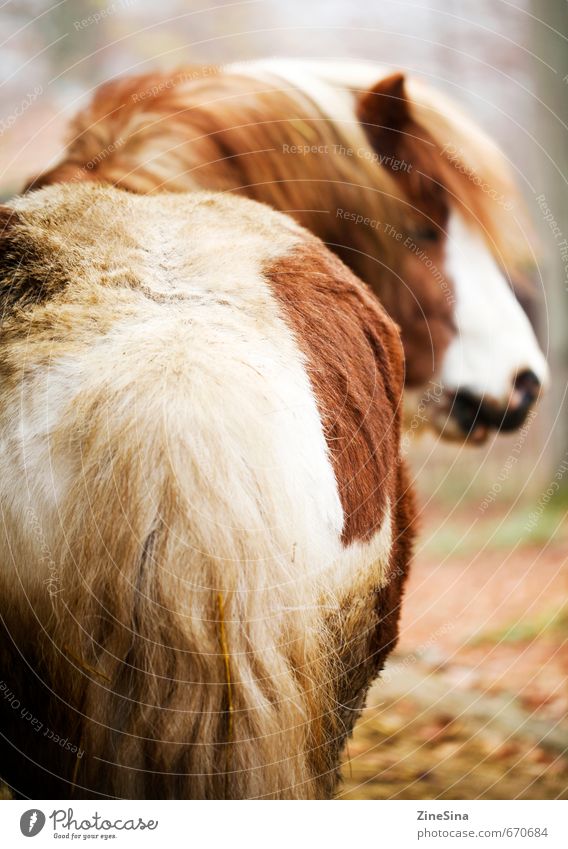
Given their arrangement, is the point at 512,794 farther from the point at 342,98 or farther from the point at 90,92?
the point at 90,92

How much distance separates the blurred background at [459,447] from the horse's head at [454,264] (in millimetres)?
42

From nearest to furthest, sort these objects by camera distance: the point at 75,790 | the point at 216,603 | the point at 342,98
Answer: the point at 216,603
the point at 75,790
the point at 342,98

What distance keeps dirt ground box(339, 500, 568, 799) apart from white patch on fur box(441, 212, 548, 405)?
177mm

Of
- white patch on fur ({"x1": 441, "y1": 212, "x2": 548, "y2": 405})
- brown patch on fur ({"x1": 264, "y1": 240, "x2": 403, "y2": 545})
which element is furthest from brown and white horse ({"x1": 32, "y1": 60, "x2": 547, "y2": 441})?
brown patch on fur ({"x1": 264, "y1": 240, "x2": 403, "y2": 545})

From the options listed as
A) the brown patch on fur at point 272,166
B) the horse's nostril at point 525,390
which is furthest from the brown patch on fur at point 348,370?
the horse's nostril at point 525,390

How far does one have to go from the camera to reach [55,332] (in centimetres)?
58

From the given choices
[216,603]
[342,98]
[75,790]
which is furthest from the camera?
[342,98]

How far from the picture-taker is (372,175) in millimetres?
814

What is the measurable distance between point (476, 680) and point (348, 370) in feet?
1.55

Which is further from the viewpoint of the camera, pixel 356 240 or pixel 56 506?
pixel 356 240

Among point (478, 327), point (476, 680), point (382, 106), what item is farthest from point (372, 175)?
point (476, 680)

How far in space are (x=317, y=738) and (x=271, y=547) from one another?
0.63 ft

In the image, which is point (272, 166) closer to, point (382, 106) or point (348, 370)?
point (382, 106)

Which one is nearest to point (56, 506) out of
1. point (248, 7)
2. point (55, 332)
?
point (55, 332)
